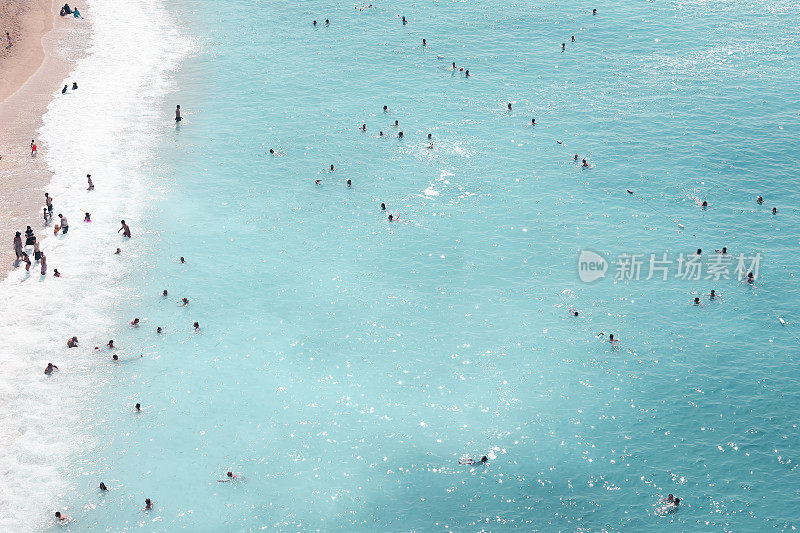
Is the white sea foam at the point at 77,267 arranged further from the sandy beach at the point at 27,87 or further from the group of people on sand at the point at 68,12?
the group of people on sand at the point at 68,12

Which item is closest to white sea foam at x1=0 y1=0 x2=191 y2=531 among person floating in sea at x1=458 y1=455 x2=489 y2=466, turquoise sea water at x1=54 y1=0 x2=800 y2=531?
turquoise sea water at x1=54 y1=0 x2=800 y2=531

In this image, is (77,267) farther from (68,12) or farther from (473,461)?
(68,12)

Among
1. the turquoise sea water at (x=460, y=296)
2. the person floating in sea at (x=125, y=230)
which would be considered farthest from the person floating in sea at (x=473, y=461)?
the person floating in sea at (x=125, y=230)

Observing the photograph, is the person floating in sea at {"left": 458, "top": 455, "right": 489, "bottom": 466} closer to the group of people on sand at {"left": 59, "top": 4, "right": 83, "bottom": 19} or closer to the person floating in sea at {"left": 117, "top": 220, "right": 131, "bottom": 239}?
the person floating in sea at {"left": 117, "top": 220, "right": 131, "bottom": 239}

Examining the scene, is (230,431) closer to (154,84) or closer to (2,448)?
(2,448)

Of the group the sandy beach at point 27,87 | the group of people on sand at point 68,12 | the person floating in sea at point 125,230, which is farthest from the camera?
the group of people on sand at point 68,12
